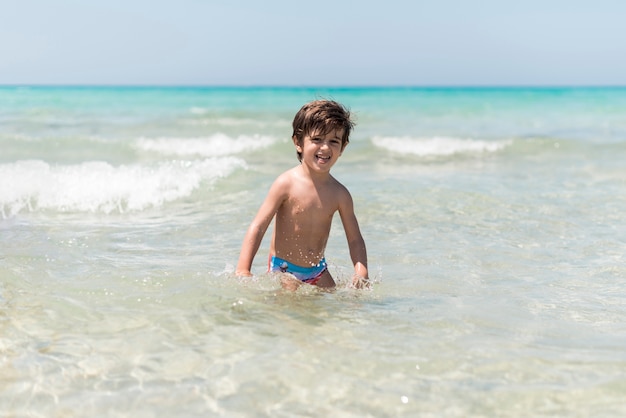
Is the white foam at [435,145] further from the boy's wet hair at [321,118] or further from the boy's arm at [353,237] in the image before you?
the boy's wet hair at [321,118]

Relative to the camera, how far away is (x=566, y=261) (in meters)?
5.41

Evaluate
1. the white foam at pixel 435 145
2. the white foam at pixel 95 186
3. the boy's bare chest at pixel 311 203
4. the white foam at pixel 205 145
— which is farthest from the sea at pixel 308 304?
the white foam at pixel 205 145

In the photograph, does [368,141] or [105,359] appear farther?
[368,141]

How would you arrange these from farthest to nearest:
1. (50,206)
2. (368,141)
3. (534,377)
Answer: (368,141) < (50,206) < (534,377)

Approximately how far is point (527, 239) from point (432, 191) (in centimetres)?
279

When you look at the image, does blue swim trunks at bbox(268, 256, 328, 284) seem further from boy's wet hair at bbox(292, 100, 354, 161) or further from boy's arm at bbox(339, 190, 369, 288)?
boy's wet hair at bbox(292, 100, 354, 161)

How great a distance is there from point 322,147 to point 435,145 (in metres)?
12.7

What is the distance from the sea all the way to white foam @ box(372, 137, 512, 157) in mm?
5612

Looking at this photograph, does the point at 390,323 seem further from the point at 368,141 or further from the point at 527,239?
the point at 368,141

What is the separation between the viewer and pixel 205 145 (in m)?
17.5

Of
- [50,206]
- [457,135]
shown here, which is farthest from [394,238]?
[457,135]

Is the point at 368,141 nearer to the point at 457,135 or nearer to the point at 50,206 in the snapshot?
the point at 457,135

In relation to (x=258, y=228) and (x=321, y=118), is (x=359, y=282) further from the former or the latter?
(x=321, y=118)

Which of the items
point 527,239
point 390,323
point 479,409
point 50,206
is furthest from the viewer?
point 50,206
